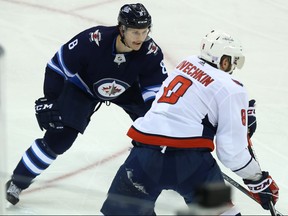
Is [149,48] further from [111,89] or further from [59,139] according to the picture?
[59,139]

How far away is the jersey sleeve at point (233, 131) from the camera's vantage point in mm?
2365

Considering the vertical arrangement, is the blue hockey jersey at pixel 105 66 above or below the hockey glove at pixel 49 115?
above

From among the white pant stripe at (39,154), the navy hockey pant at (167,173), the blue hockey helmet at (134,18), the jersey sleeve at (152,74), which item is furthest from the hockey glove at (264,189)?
the white pant stripe at (39,154)

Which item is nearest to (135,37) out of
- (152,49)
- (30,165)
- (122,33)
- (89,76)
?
(122,33)

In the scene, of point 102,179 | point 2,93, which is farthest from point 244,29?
point 2,93

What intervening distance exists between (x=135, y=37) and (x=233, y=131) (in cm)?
65

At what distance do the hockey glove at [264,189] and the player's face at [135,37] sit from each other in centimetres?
66

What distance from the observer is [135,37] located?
9.29 ft

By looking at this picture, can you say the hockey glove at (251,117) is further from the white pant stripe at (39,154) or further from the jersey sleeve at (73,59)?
the white pant stripe at (39,154)

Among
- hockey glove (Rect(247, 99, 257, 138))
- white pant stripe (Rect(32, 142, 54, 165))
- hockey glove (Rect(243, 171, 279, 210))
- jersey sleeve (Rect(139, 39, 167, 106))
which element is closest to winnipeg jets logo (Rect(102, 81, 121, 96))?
jersey sleeve (Rect(139, 39, 167, 106))

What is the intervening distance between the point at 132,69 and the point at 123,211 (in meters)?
1.22

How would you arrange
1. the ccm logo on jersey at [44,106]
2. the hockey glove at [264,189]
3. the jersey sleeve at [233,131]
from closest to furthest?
the jersey sleeve at [233,131] < the hockey glove at [264,189] < the ccm logo on jersey at [44,106]

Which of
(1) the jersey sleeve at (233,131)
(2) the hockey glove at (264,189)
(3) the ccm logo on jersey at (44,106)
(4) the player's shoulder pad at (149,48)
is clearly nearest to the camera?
(1) the jersey sleeve at (233,131)

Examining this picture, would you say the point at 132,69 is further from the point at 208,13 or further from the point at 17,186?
the point at 208,13
